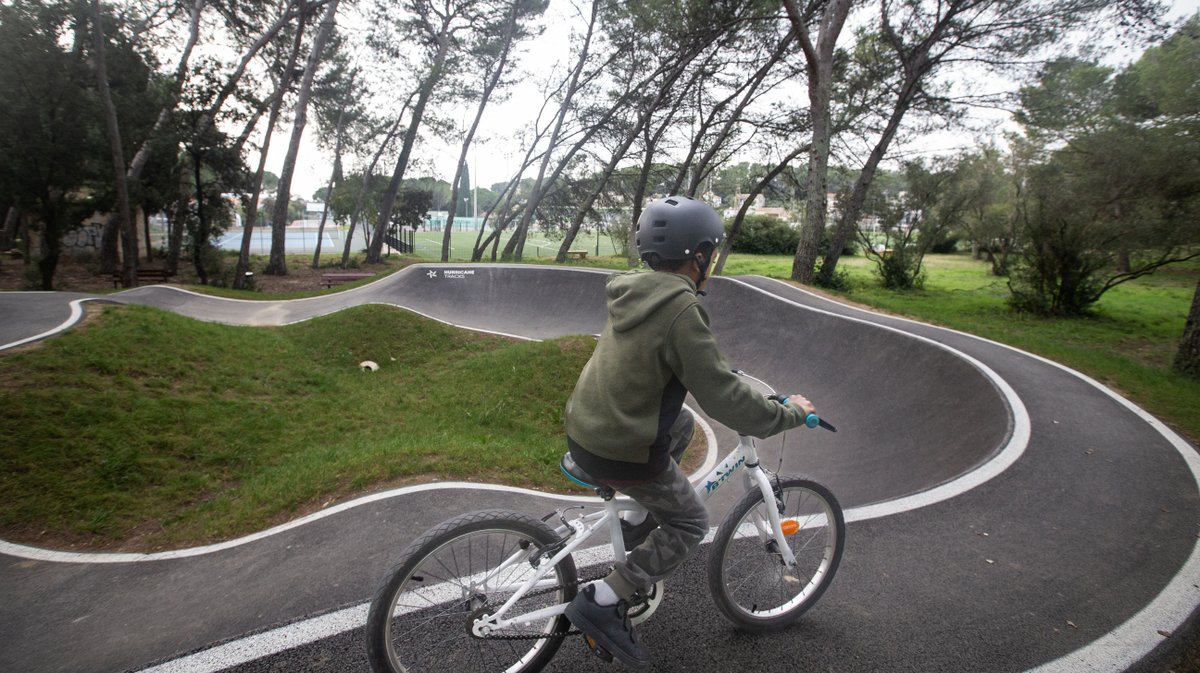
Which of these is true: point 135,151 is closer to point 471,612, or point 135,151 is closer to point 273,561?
point 273,561

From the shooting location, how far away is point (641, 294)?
2051 mm

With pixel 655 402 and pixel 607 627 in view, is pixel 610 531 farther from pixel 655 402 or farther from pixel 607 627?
pixel 655 402

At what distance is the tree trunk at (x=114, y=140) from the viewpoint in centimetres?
1509

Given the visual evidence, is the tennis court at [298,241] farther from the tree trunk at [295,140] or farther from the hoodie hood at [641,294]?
the hoodie hood at [641,294]

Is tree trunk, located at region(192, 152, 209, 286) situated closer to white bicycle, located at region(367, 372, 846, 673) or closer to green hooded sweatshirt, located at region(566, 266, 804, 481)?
white bicycle, located at region(367, 372, 846, 673)

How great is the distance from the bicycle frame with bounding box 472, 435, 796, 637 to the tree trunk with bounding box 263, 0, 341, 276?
82.3ft

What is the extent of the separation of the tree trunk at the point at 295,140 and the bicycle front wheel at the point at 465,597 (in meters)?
25.0

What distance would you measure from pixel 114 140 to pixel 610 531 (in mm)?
20679

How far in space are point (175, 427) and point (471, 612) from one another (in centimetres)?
610

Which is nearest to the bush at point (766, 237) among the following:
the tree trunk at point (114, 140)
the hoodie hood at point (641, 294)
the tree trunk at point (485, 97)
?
the tree trunk at point (485, 97)

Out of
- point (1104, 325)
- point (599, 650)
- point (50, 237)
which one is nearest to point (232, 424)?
point (599, 650)

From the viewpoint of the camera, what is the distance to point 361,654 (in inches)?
91.1

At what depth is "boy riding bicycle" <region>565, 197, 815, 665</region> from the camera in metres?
1.99

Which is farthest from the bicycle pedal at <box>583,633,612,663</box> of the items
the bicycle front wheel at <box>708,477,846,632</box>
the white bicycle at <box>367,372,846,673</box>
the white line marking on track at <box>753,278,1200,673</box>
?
the white line marking on track at <box>753,278,1200,673</box>
